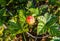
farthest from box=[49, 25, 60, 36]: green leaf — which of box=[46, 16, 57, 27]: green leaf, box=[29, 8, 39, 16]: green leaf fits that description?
box=[29, 8, 39, 16]: green leaf

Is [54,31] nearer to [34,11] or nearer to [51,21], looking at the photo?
[51,21]

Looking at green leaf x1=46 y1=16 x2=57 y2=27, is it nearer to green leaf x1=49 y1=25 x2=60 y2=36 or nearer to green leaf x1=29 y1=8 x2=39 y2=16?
green leaf x1=49 y1=25 x2=60 y2=36

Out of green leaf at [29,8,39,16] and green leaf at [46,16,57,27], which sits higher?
green leaf at [29,8,39,16]

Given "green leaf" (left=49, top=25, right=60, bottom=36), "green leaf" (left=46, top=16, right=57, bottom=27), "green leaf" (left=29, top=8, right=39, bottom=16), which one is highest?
"green leaf" (left=29, top=8, right=39, bottom=16)

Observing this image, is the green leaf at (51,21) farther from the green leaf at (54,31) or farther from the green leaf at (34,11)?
the green leaf at (34,11)

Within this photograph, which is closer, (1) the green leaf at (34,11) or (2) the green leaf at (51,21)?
(2) the green leaf at (51,21)

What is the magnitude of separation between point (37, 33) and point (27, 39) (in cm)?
15

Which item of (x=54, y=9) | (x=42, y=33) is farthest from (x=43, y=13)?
(x=42, y=33)

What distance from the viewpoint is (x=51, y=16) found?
2176 mm

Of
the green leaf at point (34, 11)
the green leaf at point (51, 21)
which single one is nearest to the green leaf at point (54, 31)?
the green leaf at point (51, 21)

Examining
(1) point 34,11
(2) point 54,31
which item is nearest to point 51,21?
(2) point 54,31

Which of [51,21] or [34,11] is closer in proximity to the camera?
[51,21]

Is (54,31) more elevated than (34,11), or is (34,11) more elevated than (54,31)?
(34,11)

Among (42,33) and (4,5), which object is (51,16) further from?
(4,5)
